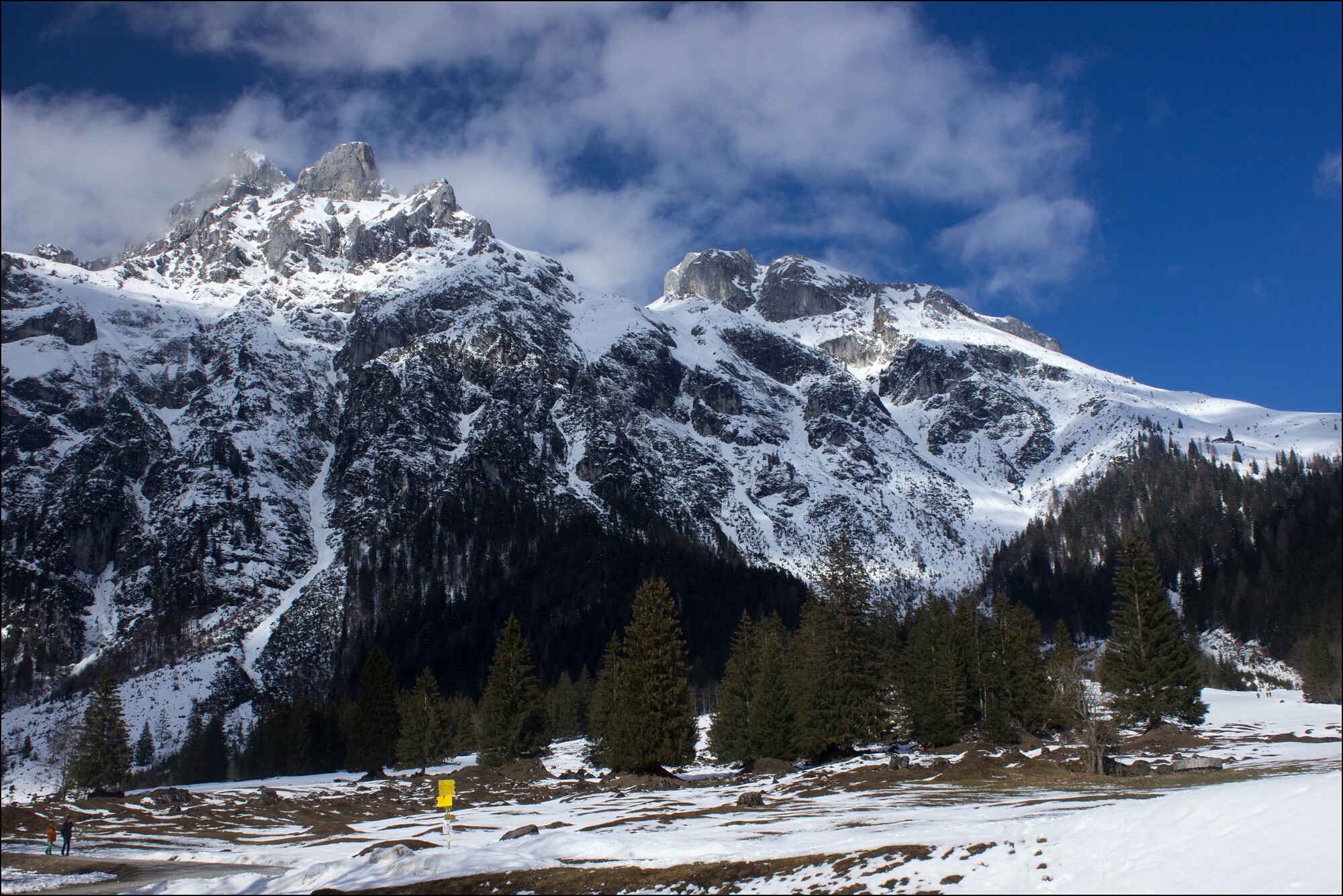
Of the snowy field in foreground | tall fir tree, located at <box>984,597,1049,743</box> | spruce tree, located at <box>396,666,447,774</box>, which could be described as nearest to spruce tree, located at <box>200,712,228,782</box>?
spruce tree, located at <box>396,666,447,774</box>

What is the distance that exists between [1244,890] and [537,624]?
177155 mm

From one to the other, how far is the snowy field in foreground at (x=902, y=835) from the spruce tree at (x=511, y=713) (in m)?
16.1

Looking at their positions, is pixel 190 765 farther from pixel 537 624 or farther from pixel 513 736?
pixel 513 736

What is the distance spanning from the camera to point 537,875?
846 inches

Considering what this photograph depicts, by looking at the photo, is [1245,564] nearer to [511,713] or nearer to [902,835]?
[511,713]

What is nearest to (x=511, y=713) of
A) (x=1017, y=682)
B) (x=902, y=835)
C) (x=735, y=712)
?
(x=735, y=712)

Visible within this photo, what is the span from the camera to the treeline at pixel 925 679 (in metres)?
57.2

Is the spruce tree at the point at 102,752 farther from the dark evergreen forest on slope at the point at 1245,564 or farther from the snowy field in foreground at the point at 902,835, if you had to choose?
the dark evergreen forest on slope at the point at 1245,564

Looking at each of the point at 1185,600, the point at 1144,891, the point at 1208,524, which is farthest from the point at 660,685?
the point at 1208,524

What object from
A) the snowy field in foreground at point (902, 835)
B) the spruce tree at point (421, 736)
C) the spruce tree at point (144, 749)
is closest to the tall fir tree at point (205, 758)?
the spruce tree at point (144, 749)

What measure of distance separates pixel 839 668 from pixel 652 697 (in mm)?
13884

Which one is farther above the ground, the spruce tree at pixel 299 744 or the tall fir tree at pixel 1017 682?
the tall fir tree at pixel 1017 682

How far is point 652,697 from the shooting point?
174 ft

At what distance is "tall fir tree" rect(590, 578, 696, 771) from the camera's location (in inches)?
2079
